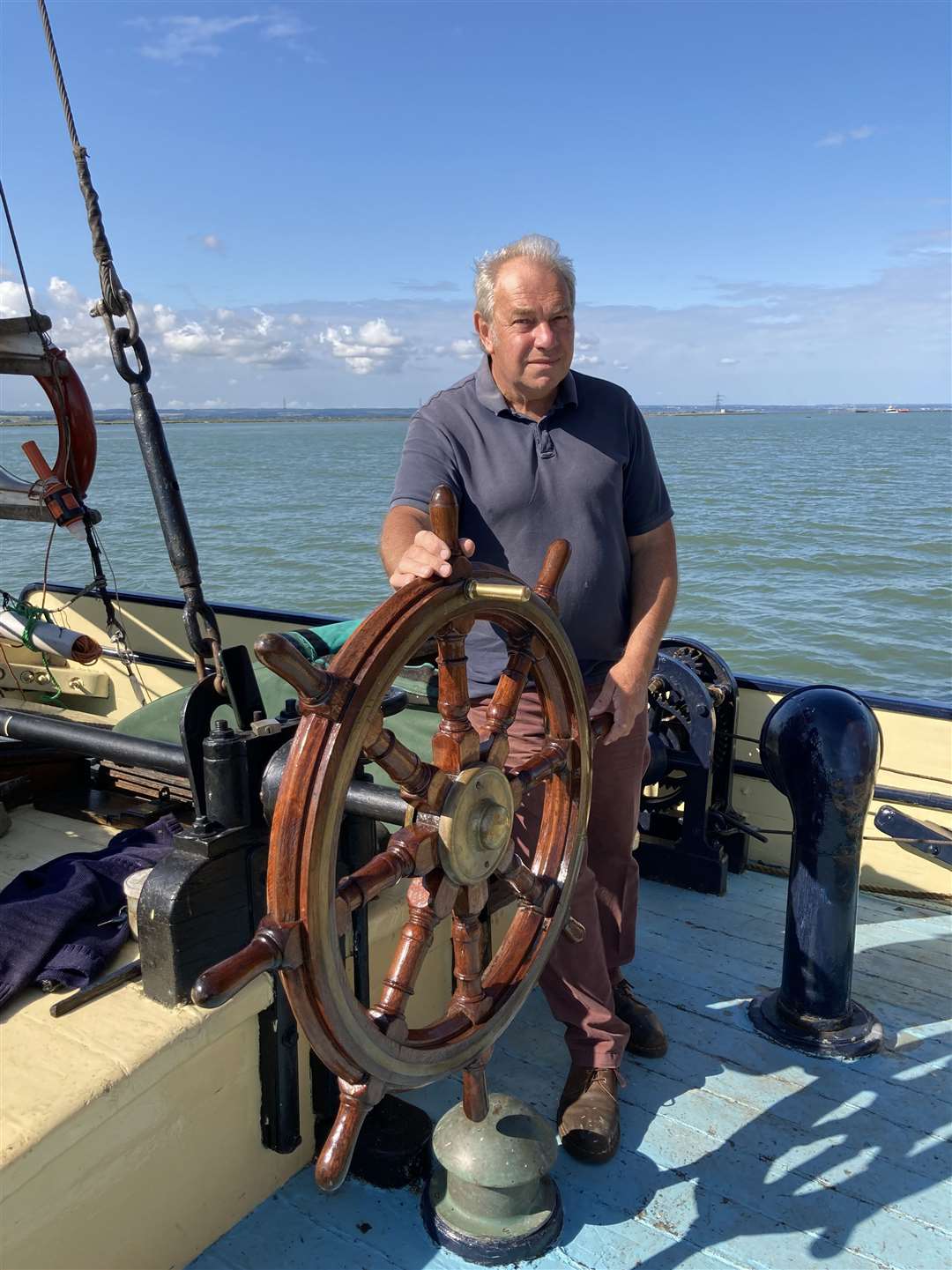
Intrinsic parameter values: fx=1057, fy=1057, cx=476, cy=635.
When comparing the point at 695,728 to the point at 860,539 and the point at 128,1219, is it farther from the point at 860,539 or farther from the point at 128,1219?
the point at 860,539

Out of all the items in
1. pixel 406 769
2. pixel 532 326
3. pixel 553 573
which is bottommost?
pixel 406 769

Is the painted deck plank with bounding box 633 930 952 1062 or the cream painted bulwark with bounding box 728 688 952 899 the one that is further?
the cream painted bulwark with bounding box 728 688 952 899

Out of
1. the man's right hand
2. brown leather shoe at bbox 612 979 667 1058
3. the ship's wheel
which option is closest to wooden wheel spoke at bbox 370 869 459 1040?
the ship's wheel

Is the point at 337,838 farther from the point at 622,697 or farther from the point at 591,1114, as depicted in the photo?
the point at 591,1114

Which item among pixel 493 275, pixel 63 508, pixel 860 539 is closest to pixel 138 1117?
pixel 493 275

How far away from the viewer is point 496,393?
6.14ft

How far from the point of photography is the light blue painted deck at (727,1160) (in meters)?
1.66

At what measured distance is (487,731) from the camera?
57.2 inches

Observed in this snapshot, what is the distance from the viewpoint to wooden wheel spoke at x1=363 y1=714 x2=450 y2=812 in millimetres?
1182

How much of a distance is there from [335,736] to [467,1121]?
0.84 meters

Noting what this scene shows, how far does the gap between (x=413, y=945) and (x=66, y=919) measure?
769mm

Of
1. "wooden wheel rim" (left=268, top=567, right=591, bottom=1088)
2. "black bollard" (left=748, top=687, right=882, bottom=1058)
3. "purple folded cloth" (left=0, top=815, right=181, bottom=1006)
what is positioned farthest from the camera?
"black bollard" (left=748, top=687, right=882, bottom=1058)

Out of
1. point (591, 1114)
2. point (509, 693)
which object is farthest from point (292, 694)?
point (509, 693)

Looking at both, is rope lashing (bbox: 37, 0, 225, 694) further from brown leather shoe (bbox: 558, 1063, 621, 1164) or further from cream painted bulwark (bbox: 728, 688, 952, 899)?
cream painted bulwark (bbox: 728, 688, 952, 899)
